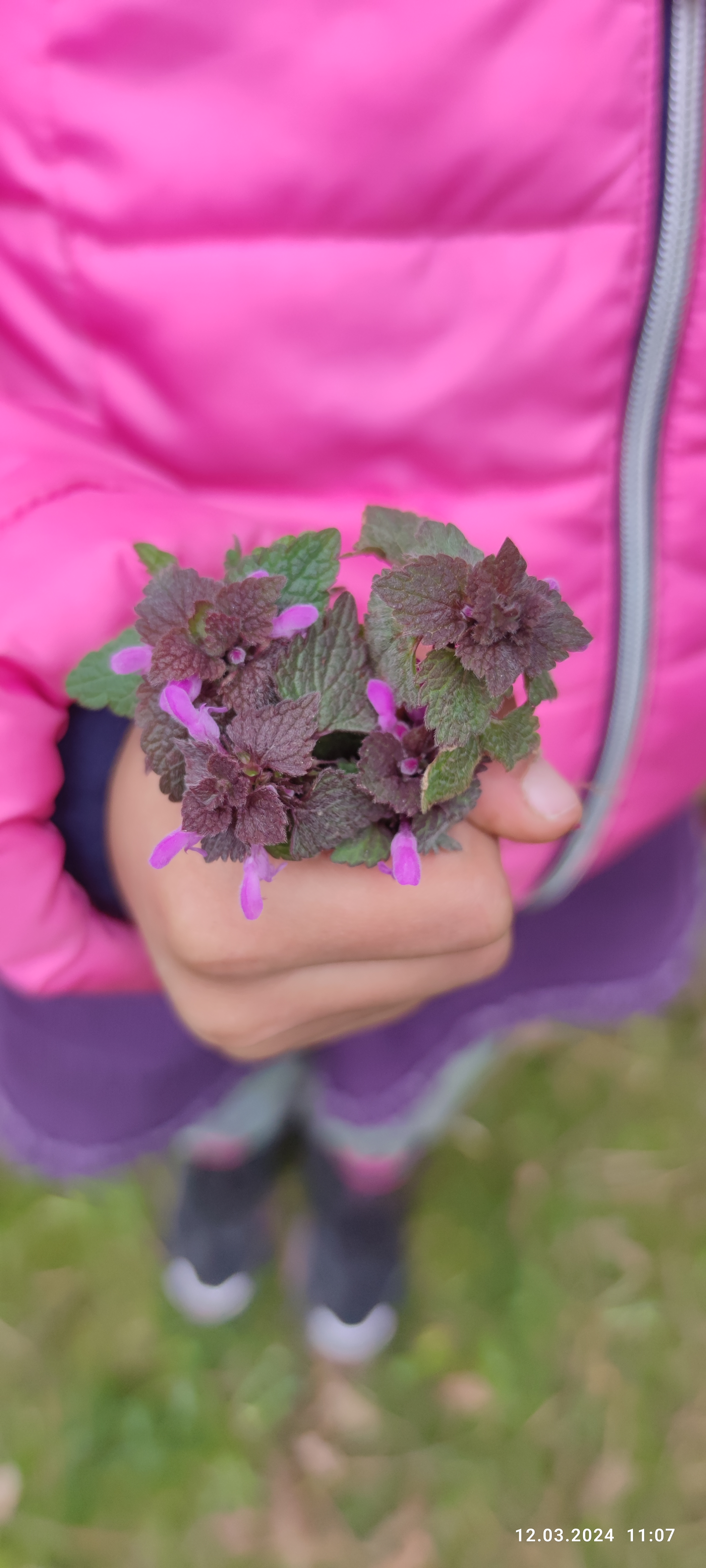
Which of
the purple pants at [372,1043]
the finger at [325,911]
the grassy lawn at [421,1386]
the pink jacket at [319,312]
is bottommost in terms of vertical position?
the grassy lawn at [421,1386]

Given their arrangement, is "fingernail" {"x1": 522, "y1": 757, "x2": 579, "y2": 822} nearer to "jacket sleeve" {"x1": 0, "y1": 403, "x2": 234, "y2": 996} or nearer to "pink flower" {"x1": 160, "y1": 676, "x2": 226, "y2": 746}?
"pink flower" {"x1": 160, "y1": 676, "x2": 226, "y2": 746}

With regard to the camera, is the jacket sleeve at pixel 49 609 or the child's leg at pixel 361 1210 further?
the child's leg at pixel 361 1210

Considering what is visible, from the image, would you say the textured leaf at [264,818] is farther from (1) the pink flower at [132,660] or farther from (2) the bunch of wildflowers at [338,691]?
(1) the pink flower at [132,660]

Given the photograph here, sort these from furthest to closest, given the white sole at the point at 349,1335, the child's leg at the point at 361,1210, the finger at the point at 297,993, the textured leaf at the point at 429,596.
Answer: the white sole at the point at 349,1335, the child's leg at the point at 361,1210, the finger at the point at 297,993, the textured leaf at the point at 429,596

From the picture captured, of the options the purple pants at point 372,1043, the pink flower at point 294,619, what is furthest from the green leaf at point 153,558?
the purple pants at point 372,1043
